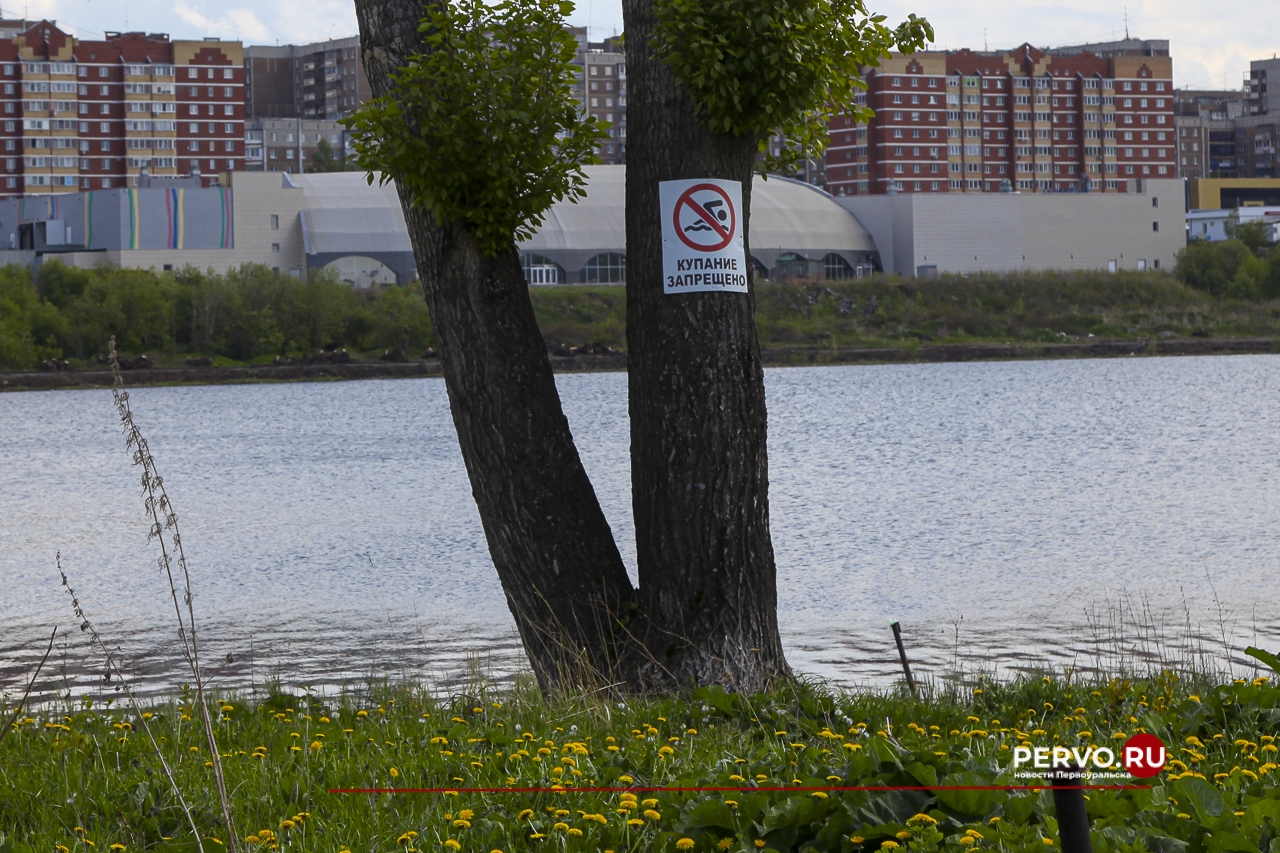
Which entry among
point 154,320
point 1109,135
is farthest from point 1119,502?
point 1109,135

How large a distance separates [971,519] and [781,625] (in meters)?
9.73

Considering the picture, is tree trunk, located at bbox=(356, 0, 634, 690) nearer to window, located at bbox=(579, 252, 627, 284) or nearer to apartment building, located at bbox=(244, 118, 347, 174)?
window, located at bbox=(579, 252, 627, 284)

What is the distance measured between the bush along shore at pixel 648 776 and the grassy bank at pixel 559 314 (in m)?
80.2

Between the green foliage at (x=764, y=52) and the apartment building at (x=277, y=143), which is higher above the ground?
the apartment building at (x=277, y=143)

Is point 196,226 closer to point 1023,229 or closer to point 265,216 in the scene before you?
point 265,216

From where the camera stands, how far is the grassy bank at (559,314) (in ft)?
283

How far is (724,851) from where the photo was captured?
3.51m

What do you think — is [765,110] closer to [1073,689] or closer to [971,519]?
[1073,689]

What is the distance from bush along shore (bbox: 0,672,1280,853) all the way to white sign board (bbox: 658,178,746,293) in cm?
185

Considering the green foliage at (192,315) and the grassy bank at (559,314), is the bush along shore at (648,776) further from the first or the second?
the green foliage at (192,315)

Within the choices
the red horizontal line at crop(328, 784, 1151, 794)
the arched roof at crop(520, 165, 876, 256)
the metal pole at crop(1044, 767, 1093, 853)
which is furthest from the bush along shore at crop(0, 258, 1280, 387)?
the metal pole at crop(1044, 767, 1093, 853)

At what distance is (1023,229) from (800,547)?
327 feet

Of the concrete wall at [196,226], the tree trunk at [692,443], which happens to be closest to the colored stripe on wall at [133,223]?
the concrete wall at [196,226]

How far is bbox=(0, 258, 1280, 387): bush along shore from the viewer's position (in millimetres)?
86000
